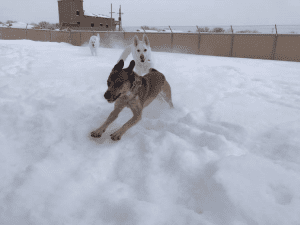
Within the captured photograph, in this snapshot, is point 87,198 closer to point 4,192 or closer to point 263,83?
point 4,192

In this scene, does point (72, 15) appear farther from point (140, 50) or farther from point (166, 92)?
point (166, 92)

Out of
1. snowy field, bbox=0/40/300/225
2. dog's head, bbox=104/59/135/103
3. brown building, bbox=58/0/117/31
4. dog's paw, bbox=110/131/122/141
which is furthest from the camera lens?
brown building, bbox=58/0/117/31

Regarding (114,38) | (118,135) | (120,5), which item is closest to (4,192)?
(118,135)

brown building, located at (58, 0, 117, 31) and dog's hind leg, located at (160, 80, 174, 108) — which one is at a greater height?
brown building, located at (58, 0, 117, 31)

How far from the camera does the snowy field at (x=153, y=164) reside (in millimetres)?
1656

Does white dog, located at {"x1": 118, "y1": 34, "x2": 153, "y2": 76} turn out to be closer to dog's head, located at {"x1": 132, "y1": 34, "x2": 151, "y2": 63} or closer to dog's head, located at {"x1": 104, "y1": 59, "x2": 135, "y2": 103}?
dog's head, located at {"x1": 132, "y1": 34, "x2": 151, "y2": 63}

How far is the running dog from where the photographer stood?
7.91ft

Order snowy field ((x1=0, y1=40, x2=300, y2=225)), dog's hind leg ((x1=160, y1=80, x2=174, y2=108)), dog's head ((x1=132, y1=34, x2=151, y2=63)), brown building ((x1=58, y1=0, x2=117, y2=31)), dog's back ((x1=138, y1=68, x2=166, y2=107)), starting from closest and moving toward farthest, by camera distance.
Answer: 1. snowy field ((x1=0, y1=40, x2=300, y2=225))
2. dog's back ((x1=138, y1=68, x2=166, y2=107))
3. dog's hind leg ((x1=160, y1=80, x2=174, y2=108))
4. dog's head ((x1=132, y1=34, x2=151, y2=63))
5. brown building ((x1=58, y1=0, x2=117, y2=31))

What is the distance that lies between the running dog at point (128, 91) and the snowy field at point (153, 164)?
6.8 inches

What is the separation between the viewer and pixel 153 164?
227 centimetres

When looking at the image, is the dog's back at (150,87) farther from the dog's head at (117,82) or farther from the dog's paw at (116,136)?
the dog's paw at (116,136)

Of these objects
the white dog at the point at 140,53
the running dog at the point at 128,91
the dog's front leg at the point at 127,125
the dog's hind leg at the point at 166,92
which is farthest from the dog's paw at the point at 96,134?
the white dog at the point at 140,53

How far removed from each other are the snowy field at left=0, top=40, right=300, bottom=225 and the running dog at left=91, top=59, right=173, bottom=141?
0.17m

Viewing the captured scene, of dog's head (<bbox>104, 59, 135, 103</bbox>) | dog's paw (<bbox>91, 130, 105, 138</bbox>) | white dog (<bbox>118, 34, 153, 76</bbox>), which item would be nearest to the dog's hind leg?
dog's head (<bbox>104, 59, 135, 103</bbox>)
